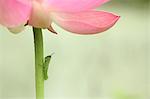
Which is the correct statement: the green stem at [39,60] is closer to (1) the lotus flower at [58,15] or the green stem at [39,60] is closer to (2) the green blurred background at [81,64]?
(1) the lotus flower at [58,15]

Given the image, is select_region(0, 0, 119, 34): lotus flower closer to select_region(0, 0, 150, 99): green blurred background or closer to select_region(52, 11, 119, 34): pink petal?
select_region(52, 11, 119, 34): pink petal

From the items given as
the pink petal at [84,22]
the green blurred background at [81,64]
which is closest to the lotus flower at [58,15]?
the pink petal at [84,22]

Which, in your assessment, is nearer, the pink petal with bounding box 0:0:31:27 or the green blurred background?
the pink petal with bounding box 0:0:31:27

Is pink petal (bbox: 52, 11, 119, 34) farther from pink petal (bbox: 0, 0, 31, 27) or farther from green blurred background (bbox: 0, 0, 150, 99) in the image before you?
green blurred background (bbox: 0, 0, 150, 99)

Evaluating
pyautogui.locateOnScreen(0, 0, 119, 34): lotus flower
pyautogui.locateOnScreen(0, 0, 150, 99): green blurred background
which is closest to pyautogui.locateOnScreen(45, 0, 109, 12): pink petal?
pyautogui.locateOnScreen(0, 0, 119, 34): lotus flower

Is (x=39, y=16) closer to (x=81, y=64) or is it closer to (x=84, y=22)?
(x=84, y=22)

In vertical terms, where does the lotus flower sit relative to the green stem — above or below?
above
